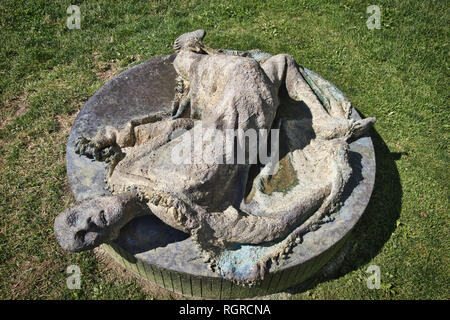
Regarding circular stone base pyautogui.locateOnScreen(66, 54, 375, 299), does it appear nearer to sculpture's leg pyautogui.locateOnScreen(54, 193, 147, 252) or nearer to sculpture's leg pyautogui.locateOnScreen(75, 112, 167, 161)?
sculpture's leg pyautogui.locateOnScreen(75, 112, 167, 161)

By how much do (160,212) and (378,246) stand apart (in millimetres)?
3242

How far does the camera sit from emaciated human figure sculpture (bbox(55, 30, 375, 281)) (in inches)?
152

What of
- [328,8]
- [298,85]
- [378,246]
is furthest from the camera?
[328,8]

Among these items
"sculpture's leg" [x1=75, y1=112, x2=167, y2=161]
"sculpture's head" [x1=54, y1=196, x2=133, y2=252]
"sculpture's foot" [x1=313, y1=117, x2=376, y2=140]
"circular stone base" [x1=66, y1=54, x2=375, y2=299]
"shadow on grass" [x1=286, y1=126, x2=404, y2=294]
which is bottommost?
"shadow on grass" [x1=286, y1=126, x2=404, y2=294]

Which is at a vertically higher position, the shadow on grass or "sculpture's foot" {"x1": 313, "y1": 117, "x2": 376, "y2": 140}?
"sculpture's foot" {"x1": 313, "y1": 117, "x2": 376, "y2": 140}

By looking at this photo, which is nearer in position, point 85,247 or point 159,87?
point 85,247

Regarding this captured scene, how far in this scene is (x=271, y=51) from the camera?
8008mm

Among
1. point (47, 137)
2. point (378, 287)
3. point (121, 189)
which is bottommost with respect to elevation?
point (378, 287)

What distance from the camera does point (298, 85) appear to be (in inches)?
202

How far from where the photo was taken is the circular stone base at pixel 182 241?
167 inches

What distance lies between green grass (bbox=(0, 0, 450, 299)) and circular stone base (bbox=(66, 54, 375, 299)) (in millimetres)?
658

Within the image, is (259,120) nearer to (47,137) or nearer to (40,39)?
(47,137)

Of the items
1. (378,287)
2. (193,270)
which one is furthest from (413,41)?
(193,270)

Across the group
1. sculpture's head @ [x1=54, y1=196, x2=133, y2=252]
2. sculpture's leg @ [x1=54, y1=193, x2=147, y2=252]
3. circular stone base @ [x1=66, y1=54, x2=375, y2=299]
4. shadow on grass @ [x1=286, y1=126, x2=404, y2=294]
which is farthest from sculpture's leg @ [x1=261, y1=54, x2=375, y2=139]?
sculpture's head @ [x1=54, y1=196, x2=133, y2=252]
